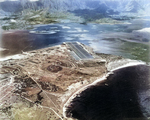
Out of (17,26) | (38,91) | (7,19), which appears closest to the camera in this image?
(38,91)

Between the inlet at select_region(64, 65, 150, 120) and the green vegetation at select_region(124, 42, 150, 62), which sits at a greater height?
the green vegetation at select_region(124, 42, 150, 62)

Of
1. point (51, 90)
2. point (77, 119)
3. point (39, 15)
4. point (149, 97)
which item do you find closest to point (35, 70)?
point (51, 90)

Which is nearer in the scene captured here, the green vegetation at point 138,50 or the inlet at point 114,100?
the inlet at point 114,100

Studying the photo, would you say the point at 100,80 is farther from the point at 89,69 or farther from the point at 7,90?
the point at 7,90

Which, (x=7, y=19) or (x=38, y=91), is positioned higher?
(x=7, y=19)

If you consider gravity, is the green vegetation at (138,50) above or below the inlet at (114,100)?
above

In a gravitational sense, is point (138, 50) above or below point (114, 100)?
above

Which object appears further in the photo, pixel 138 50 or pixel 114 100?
pixel 138 50

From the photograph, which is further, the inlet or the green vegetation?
the green vegetation

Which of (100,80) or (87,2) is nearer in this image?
(100,80)

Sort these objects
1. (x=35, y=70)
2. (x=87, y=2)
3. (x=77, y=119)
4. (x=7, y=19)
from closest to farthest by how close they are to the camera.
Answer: (x=77, y=119) → (x=35, y=70) → (x=7, y=19) → (x=87, y=2)

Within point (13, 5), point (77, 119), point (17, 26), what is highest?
point (13, 5)
